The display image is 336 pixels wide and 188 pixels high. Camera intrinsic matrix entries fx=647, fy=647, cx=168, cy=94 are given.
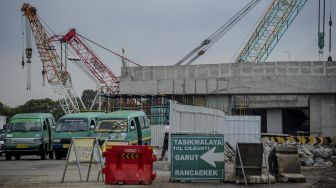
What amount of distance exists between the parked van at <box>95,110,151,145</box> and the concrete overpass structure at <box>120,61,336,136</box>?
61.8ft

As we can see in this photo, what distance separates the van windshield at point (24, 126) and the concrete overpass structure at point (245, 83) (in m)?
20.2

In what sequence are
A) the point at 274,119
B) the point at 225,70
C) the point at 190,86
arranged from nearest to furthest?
1. the point at 225,70
2. the point at 190,86
3. the point at 274,119

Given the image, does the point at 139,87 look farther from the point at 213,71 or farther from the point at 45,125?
the point at 45,125

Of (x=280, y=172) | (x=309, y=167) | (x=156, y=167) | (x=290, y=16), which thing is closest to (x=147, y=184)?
(x=280, y=172)

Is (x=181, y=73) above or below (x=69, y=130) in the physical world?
above

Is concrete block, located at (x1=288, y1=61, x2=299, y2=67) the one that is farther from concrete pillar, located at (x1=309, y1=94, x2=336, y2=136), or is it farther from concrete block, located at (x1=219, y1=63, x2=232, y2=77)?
concrete block, located at (x1=219, y1=63, x2=232, y2=77)

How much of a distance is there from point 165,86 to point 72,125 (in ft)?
67.3

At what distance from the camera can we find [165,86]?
50.1 m

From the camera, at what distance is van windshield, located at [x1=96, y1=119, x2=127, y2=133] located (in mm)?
28094

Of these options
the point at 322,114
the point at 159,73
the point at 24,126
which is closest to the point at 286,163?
the point at 24,126

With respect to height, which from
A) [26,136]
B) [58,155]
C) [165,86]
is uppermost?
[165,86]

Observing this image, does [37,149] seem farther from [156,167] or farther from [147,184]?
[147,184]

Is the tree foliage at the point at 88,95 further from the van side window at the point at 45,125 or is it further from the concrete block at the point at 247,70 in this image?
the van side window at the point at 45,125

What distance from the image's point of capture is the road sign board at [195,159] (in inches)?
623
